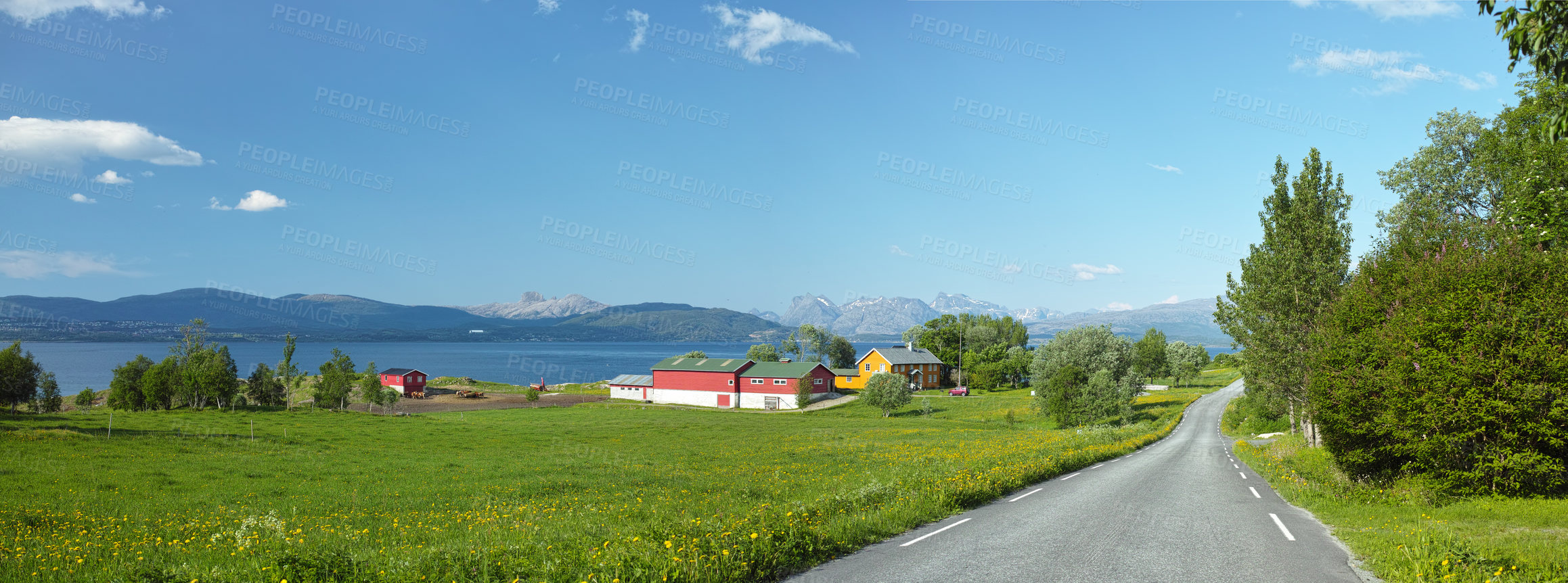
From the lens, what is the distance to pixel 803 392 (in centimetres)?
8488

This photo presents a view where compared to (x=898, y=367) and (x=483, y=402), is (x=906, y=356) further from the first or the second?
(x=483, y=402)

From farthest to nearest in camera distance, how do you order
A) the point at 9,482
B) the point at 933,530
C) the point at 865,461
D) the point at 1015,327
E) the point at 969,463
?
the point at 1015,327
the point at 865,461
the point at 969,463
the point at 9,482
the point at 933,530

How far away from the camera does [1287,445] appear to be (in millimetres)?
33188

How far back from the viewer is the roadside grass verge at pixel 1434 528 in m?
9.96

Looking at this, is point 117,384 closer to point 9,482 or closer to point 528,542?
point 9,482

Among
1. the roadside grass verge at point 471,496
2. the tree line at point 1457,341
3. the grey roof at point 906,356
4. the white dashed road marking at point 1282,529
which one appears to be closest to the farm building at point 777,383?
the grey roof at point 906,356

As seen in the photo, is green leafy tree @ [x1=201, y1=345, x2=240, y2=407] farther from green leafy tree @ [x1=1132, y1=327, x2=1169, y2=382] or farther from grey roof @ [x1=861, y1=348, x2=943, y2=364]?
green leafy tree @ [x1=1132, y1=327, x2=1169, y2=382]

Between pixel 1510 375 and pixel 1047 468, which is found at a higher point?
pixel 1510 375

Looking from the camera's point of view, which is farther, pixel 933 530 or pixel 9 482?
pixel 9 482

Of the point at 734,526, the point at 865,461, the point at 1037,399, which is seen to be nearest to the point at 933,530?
the point at 734,526

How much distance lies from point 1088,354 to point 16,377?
9653cm

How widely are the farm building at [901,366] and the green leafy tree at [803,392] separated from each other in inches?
822

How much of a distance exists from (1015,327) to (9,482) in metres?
147

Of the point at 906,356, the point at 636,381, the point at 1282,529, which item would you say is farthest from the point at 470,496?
the point at 906,356
